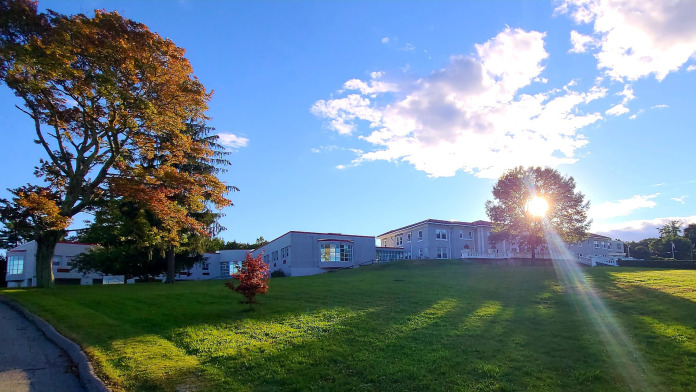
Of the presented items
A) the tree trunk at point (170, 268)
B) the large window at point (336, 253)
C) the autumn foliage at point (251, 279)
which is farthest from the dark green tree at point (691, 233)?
the autumn foliage at point (251, 279)

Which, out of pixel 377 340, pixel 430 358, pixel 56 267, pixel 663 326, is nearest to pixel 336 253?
pixel 56 267

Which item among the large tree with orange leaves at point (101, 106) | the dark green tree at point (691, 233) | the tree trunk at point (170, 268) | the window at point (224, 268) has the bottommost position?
the window at point (224, 268)

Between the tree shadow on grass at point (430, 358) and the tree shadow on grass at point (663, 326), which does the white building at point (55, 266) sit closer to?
the tree shadow on grass at point (430, 358)

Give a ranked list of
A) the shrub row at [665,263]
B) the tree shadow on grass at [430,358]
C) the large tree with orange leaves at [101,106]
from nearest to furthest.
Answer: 1. the tree shadow on grass at [430,358]
2. the large tree with orange leaves at [101,106]
3. the shrub row at [665,263]

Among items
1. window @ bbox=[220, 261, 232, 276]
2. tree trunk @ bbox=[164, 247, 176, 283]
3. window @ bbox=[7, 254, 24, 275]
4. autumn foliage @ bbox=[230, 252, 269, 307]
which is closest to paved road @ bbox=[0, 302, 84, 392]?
autumn foliage @ bbox=[230, 252, 269, 307]

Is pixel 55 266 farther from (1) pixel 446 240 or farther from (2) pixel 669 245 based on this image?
(2) pixel 669 245

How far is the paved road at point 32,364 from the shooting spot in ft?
25.0

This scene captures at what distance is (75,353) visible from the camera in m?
9.41

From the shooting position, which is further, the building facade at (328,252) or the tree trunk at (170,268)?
the building facade at (328,252)

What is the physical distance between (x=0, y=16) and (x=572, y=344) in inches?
1079

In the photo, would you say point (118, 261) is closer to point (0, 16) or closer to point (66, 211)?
point (66, 211)

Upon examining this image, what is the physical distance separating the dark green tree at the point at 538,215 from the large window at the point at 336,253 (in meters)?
17.2

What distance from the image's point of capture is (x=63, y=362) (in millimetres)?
9109

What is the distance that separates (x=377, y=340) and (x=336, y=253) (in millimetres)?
37099
